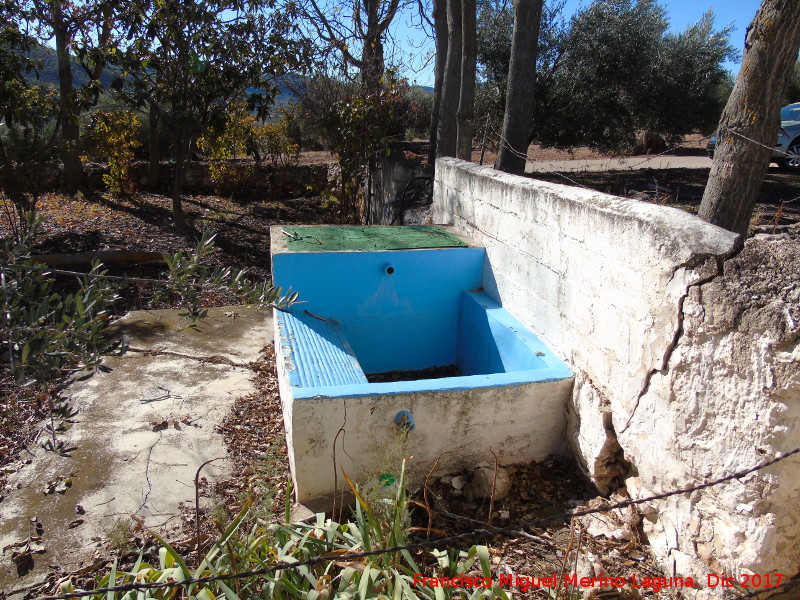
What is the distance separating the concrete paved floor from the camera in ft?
10.9

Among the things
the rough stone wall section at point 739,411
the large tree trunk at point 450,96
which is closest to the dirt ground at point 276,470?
the rough stone wall section at point 739,411

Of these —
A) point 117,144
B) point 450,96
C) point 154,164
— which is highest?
point 450,96

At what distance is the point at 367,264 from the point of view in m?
5.12

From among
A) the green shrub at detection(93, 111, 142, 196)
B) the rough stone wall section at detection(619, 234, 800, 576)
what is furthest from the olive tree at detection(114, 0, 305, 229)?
the rough stone wall section at detection(619, 234, 800, 576)

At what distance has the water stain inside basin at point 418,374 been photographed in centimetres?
555

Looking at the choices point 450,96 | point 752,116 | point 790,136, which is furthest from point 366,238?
point 790,136

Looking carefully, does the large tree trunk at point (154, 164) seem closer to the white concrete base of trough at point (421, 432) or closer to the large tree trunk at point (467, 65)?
the large tree trunk at point (467, 65)

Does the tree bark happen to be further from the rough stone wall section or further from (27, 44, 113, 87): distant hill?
the rough stone wall section

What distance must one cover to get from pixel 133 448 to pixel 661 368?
138 inches

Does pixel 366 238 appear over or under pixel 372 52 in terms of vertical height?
under

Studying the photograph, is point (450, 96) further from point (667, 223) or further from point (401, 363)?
point (667, 223)

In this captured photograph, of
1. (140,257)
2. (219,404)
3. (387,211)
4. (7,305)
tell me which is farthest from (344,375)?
(387,211)

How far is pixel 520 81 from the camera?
7.12m

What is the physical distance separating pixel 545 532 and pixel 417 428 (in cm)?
96
